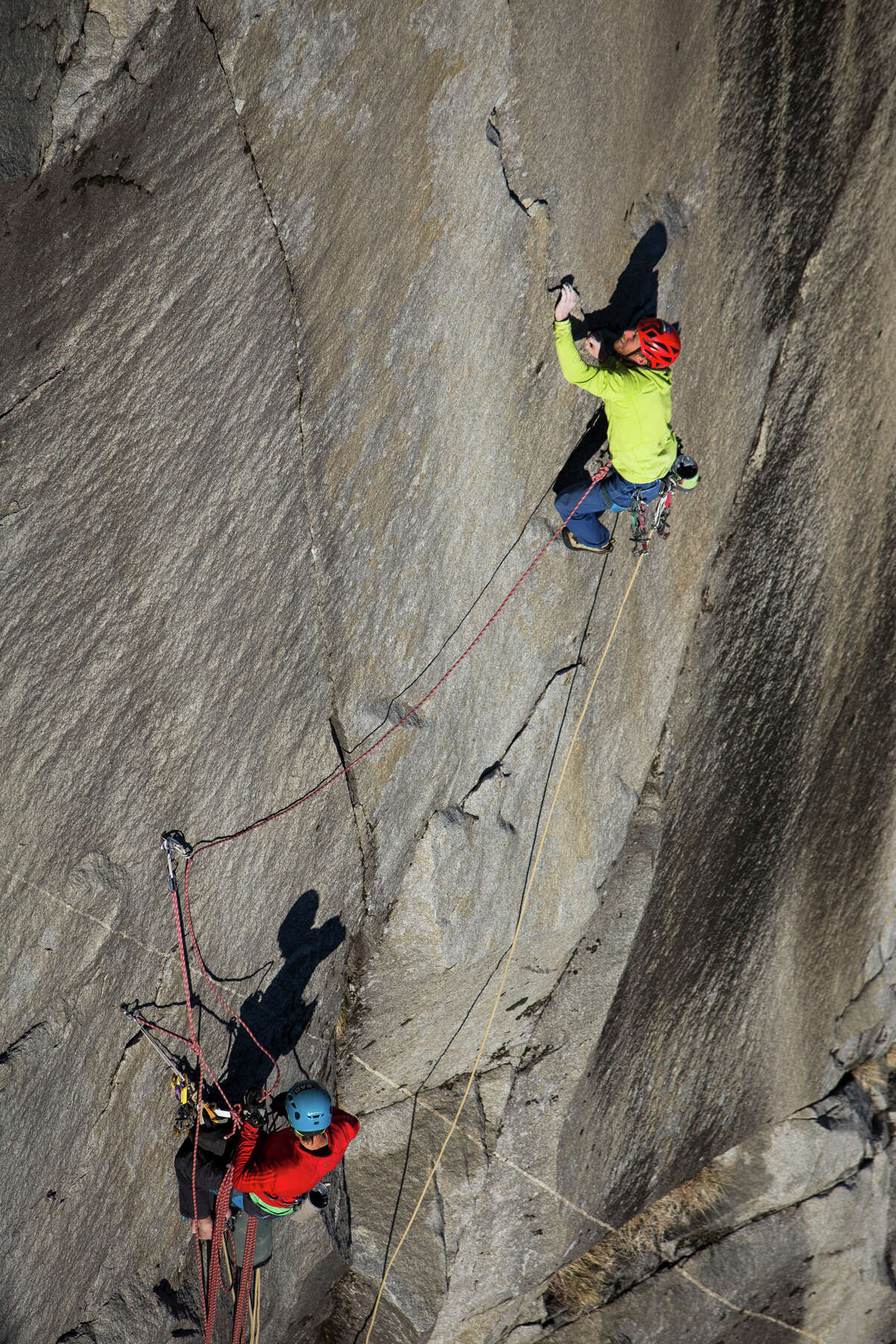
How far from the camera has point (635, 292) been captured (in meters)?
5.05

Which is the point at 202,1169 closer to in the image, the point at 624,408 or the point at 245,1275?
the point at 245,1275

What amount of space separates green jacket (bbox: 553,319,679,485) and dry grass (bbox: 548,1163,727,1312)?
585 cm

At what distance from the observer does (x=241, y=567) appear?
4.09m

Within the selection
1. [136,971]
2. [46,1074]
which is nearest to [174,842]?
[136,971]

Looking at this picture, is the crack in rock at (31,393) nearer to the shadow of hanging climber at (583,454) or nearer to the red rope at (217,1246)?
the shadow of hanging climber at (583,454)

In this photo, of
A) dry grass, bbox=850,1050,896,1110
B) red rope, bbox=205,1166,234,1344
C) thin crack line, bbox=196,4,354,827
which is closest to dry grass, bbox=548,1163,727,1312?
dry grass, bbox=850,1050,896,1110

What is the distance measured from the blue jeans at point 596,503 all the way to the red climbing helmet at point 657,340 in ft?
2.22

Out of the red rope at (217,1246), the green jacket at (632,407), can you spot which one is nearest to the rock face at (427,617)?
the red rope at (217,1246)

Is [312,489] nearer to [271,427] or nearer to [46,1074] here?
[271,427]

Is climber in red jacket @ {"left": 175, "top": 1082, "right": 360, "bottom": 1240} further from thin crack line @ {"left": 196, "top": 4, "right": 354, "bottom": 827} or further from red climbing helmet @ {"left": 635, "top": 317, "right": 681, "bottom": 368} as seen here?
red climbing helmet @ {"left": 635, "top": 317, "right": 681, "bottom": 368}

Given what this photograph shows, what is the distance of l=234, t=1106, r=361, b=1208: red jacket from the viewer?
4230 mm

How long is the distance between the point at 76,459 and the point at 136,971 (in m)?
2.27

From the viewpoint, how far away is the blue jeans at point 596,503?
16.5 feet

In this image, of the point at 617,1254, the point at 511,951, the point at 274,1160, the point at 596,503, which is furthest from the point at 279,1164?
the point at 617,1254
